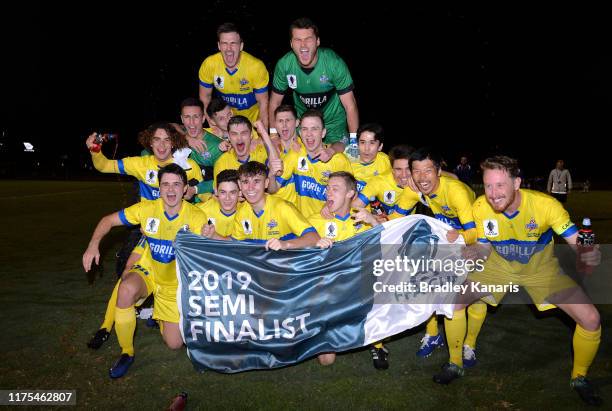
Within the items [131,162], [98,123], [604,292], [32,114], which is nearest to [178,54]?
[131,162]

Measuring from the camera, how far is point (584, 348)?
4410 mm

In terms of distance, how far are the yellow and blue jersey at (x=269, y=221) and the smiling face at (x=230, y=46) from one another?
2.70 meters

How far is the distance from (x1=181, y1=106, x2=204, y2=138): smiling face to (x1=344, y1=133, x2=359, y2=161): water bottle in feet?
7.09

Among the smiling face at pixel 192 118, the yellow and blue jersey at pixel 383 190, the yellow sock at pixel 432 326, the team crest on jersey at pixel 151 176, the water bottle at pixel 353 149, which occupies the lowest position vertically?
the yellow sock at pixel 432 326

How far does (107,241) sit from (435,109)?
44.7 meters

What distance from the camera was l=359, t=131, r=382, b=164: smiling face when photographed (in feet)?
21.6

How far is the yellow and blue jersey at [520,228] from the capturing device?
4.79m

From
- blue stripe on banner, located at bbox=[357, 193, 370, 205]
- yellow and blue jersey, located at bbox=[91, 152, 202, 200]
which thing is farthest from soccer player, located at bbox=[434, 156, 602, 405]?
yellow and blue jersey, located at bbox=[91, 152, 202, 200]

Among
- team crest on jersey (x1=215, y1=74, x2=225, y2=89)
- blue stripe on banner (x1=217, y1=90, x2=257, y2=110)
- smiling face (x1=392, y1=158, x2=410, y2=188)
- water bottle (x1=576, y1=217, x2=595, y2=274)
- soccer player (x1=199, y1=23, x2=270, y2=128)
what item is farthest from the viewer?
blue stripe on banner (x1=217, y1=90, x2=257, y2=110)

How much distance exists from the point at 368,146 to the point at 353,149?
1.14 feet

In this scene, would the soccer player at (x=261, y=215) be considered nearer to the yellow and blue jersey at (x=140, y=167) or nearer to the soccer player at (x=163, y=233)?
the soccer player at (x=163, y=233)

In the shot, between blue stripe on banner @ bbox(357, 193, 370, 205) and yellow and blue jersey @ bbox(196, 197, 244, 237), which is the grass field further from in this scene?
blue stripe on banner @ bbox(357, 193, 370, 205)

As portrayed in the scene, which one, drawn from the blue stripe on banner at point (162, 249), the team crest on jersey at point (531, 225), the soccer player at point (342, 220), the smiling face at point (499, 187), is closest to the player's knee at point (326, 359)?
the soccer player at point (342, 220)

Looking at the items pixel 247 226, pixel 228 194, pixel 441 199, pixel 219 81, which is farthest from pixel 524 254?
pixel 219 81
